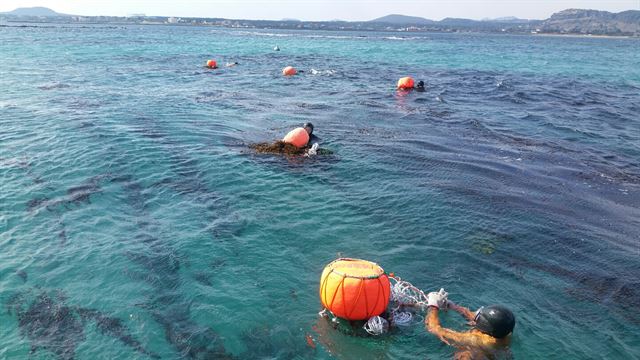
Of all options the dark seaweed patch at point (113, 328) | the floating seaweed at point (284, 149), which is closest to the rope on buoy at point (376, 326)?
the dark seaweed patch at point (113, 328)

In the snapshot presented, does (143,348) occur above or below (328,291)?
below

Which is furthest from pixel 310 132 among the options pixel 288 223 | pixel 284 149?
pixel 288 223

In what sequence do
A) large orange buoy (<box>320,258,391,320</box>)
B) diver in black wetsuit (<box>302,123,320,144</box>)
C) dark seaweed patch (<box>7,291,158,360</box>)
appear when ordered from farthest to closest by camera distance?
diver in black wetsuit (<box>302,123,320,144</box>), large orange buoy (<box>320,258,391,320</box>), dark seaweed patch (<box>7,291,158,360</box>)

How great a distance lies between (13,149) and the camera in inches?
778

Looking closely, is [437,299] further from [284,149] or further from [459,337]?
[284,149]

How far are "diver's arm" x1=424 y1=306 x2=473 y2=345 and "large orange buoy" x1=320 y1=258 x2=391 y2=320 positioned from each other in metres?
1.11

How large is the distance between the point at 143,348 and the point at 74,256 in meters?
4.40

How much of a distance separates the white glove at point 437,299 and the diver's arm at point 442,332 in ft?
0.31

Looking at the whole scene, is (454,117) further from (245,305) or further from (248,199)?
(245,305)

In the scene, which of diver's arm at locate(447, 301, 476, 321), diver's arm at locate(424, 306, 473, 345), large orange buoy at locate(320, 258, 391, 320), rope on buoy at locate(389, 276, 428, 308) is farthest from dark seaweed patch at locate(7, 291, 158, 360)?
diver's arm at locate(447, 301, 476, 321)

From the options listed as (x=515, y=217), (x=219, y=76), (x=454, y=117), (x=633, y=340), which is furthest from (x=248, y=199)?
(x=219, y=76)

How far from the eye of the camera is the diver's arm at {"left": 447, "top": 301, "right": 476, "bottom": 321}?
10.7m

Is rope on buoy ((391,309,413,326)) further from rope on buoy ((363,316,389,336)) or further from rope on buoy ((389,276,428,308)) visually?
rope on buoy ((363,316,389,336))

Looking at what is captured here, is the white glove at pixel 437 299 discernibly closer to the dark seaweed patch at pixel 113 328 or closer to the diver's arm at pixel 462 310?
the diver's arm at pixel 462 310
